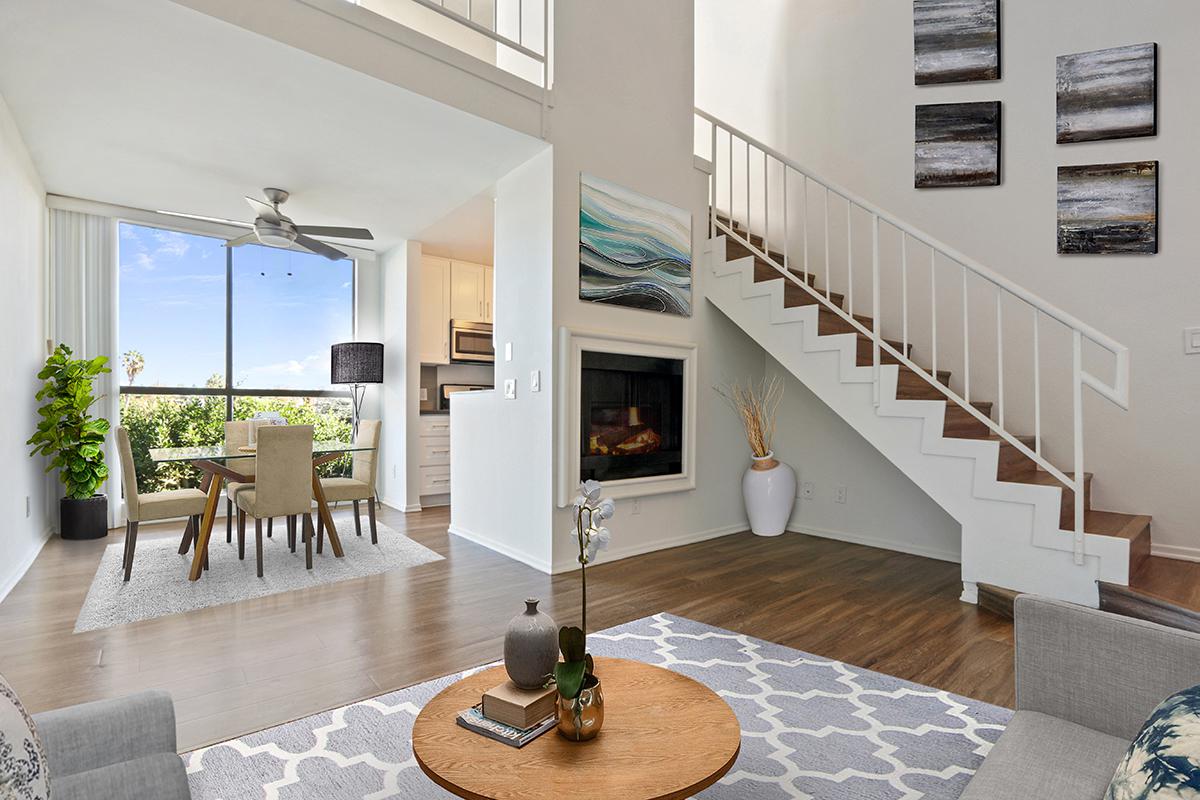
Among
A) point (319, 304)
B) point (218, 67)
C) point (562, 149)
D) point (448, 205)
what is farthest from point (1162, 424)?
point (319, 304)

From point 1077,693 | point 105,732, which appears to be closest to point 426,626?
point 105,732

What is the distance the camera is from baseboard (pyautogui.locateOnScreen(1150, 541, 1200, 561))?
374cm

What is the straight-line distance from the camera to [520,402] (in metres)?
4.22

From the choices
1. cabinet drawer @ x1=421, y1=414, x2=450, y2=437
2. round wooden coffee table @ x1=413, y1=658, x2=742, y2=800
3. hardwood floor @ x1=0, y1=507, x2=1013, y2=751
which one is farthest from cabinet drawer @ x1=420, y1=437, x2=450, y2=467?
round wooden coffee table @ x1=413, y1=658, x2=742, y2=800

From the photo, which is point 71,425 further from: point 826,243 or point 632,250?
point 826,243

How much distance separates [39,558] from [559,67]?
14.8 ft

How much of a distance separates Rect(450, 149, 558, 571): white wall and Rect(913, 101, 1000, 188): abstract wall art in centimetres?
271

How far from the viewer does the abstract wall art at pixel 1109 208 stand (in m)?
3.92

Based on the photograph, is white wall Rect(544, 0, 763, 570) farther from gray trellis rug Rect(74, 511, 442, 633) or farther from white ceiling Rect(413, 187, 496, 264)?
gray trellis rug Rect(74, 511, 442, 633)

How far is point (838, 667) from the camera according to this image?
2.55 meters

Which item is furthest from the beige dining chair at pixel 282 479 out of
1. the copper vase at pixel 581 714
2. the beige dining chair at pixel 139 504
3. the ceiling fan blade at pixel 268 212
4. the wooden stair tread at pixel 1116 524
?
the wooden stair tread at pixel 1116 524

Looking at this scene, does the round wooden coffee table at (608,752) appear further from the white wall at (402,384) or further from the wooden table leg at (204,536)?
the white wall at (402,384)

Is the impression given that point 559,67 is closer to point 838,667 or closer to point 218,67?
point 218,67

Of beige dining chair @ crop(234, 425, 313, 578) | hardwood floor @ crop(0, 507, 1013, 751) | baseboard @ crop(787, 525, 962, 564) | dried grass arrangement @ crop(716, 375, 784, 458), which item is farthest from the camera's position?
dried grass arrangement @ crop(716, 375, 784, 458)
